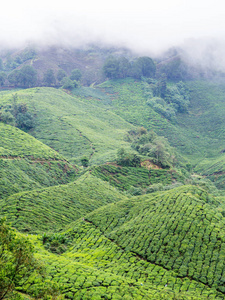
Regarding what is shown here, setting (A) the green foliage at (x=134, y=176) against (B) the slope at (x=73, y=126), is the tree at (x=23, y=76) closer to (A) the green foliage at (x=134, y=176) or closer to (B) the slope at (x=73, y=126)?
(B) the slope at (x=73, y=126)

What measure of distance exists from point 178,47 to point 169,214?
510ft

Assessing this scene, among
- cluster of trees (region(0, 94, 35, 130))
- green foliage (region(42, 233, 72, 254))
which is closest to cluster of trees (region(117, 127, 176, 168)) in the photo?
cluster of trees (region(0, 94, 35, 130))

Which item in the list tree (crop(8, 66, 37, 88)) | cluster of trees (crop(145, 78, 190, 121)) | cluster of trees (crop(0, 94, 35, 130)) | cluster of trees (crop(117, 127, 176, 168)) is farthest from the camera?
tree (crop(8, 66, 37, 88))

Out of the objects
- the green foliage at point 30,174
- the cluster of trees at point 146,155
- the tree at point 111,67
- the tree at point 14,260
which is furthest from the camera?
the tree at point 111,67

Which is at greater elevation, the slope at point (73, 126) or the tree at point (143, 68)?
the tree at point (143, 68)

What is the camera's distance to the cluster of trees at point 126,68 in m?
136

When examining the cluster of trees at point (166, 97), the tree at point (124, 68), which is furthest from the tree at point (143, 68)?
the cluster of trees at point (166, 97)

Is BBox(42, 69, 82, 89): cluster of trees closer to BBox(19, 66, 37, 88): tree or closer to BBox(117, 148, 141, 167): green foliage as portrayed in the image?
BBox(19, 66, 37, 88): tree

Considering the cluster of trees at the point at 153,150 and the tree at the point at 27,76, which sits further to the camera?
the tree at the point at 27,76

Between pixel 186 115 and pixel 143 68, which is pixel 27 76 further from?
A: pixel 186 115

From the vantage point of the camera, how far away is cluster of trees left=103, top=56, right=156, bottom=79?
136 meters

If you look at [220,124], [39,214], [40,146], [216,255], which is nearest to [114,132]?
[40,146]

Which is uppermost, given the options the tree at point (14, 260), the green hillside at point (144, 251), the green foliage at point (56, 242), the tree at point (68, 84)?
the tree at point (14, 260)

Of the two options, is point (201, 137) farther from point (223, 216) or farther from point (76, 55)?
point (76, 55)
